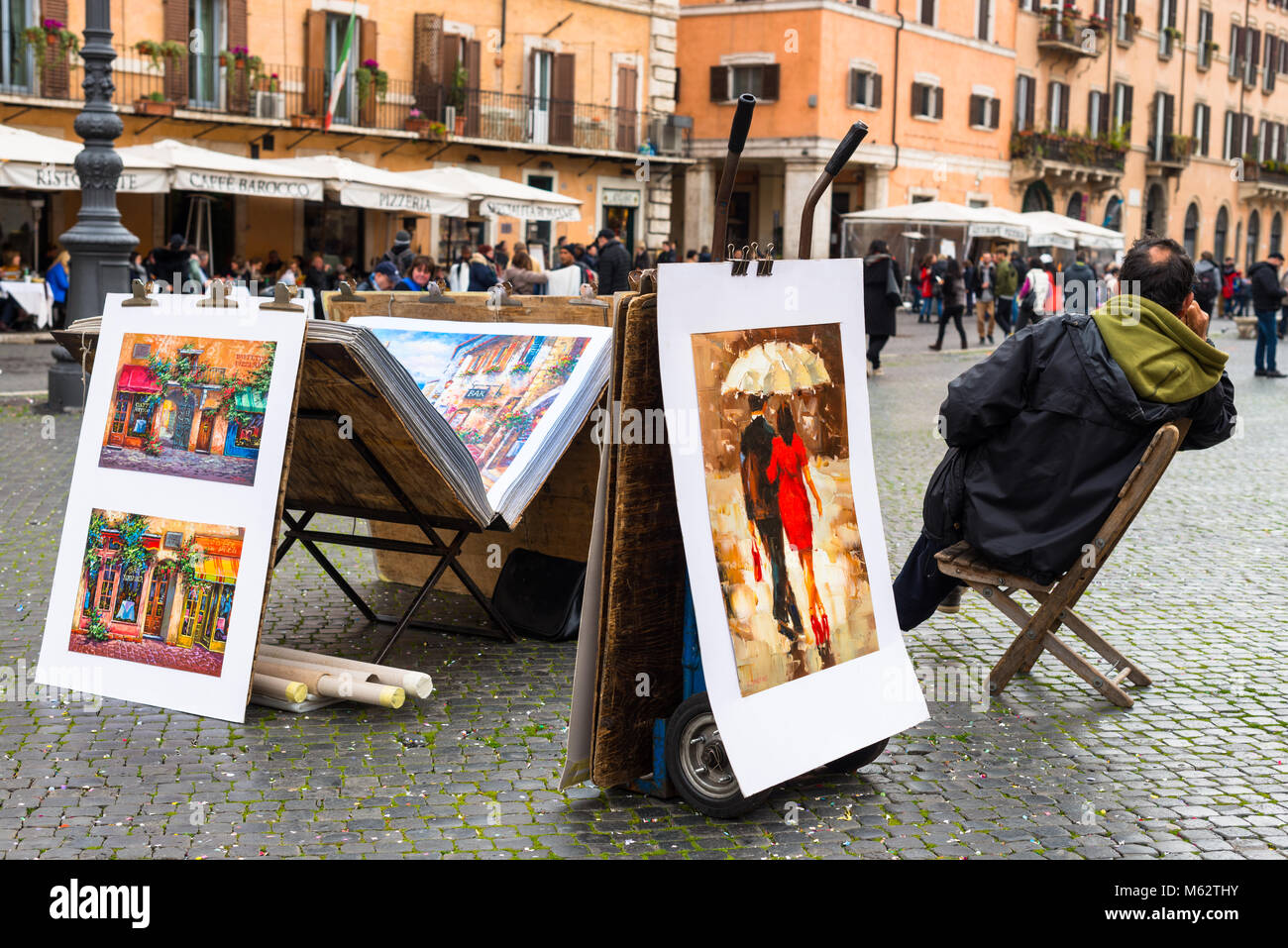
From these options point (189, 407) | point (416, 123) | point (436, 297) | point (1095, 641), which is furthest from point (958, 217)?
point (189, 407)

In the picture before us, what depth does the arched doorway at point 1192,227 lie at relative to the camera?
5522 cm

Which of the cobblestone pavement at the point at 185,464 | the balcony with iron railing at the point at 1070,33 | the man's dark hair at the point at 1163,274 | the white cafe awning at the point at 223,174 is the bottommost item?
the cobblestone pavement at the point at 185,464

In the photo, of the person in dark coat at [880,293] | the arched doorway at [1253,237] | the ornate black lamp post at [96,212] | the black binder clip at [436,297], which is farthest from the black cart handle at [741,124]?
the arched doorway at [1253,237]

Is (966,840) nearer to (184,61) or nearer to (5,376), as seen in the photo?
(5,376)

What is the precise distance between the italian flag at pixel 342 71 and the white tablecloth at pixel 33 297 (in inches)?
306

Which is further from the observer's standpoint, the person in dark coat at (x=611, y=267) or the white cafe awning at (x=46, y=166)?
the white cafe awning at (x=46, y=166)

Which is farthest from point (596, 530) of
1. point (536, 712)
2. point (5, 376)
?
point (5, 376)

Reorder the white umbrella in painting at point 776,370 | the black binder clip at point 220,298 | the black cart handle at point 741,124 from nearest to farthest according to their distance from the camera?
the black cart handle at point 741,124 < the white umbrella in painting at point 776,370 < the black binder clip at point 220,298

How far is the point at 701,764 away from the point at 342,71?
24.6 meters

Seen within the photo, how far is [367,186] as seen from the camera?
880 inches

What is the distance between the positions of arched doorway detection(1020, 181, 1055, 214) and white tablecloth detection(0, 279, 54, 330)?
1243 inches

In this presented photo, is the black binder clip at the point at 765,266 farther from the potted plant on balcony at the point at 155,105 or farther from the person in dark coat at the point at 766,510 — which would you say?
the potted plant on balcony at the point at 155,105

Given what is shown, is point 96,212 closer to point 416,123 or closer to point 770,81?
point 416,123

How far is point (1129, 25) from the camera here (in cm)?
4916
